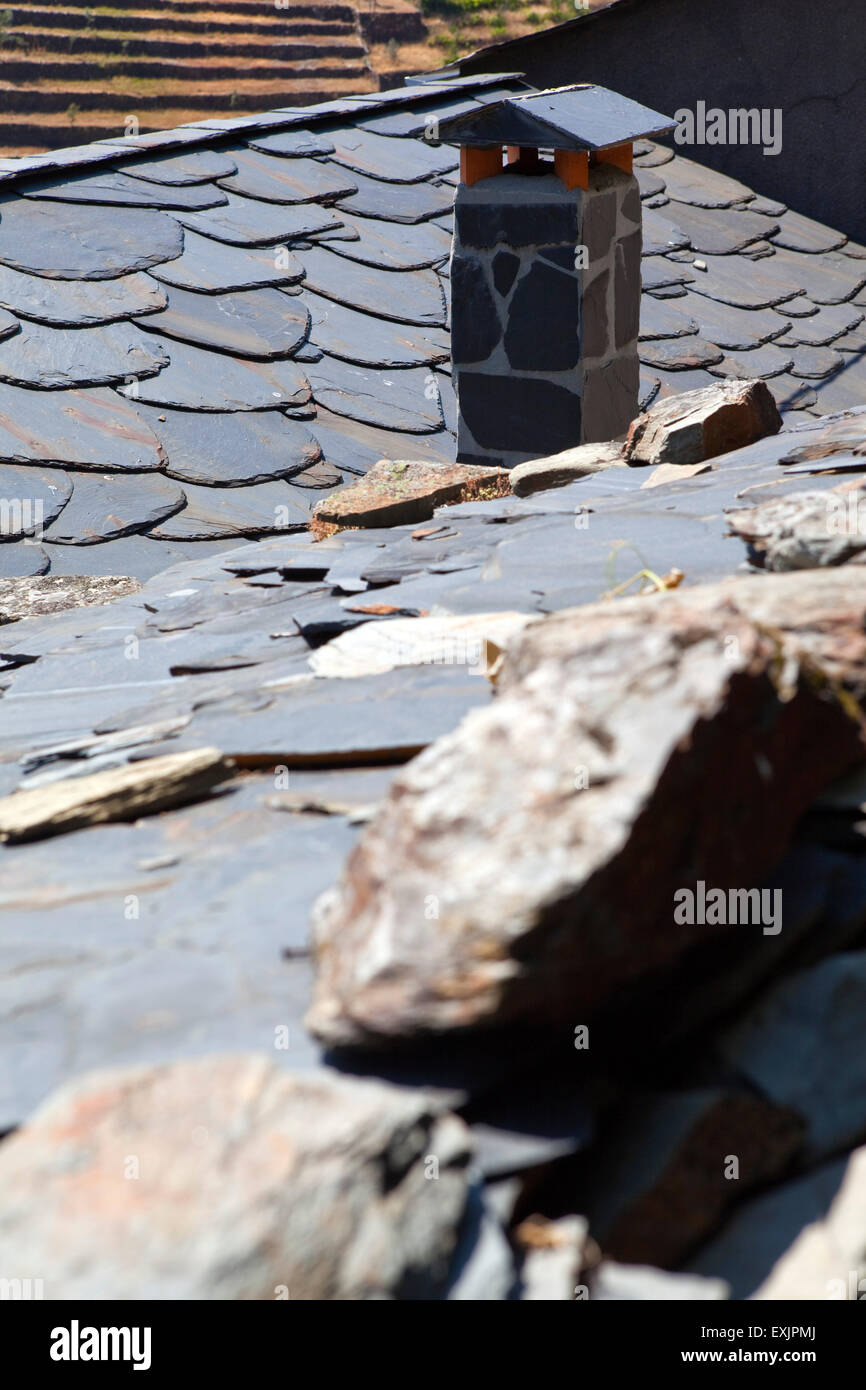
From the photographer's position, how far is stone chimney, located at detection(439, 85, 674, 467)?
5219mm

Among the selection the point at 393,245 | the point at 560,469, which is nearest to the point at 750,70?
the point at 393,245

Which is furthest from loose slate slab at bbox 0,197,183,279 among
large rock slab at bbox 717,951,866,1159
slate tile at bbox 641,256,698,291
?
large rock slab at bbox 717,951,866,1159

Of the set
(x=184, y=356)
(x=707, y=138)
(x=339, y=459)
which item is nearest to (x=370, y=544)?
(x=339, y=459)

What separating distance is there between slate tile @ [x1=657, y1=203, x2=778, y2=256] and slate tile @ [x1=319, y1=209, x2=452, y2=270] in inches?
86.6

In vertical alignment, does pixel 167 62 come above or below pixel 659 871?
above

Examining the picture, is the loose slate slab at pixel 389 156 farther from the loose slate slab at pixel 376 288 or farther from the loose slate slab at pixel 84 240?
the loose slate slab at pixel 84 240

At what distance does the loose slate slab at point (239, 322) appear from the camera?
5.59m

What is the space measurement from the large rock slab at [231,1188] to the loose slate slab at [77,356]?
4.43 m

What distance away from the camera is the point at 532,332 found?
211 inches

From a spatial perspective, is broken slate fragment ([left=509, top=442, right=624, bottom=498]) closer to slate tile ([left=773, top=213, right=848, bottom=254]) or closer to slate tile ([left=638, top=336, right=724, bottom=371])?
slate tile ([left=638, top=336, right=724, bottom=371])

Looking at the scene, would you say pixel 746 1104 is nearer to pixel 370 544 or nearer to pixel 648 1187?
pixel 648 1187

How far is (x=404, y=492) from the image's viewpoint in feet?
13.9

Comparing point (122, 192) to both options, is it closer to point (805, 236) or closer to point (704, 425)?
point (704, 425)
